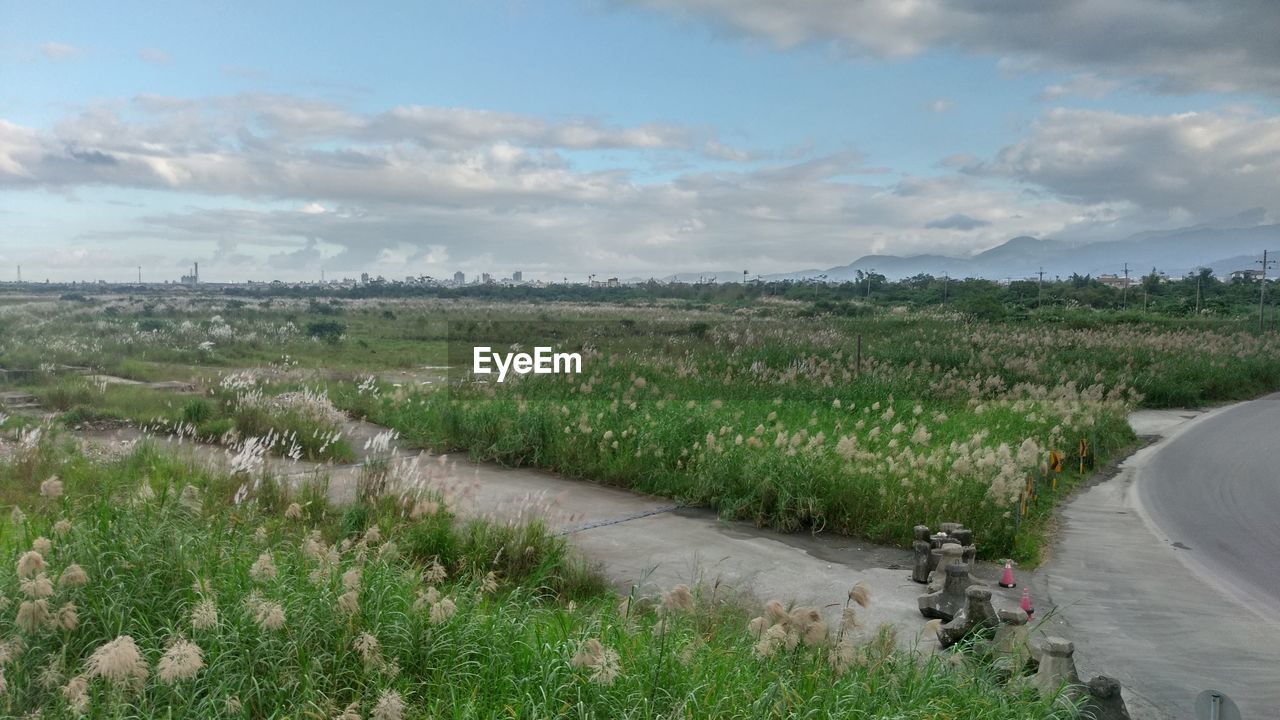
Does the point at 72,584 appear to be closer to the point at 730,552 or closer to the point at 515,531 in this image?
the point at 515,531

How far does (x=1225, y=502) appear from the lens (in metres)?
11.4

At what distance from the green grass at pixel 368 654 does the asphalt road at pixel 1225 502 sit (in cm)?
469

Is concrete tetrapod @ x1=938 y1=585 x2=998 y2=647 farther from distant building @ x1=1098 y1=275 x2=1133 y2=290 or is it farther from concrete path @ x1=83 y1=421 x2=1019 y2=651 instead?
distant building @ x1=1098 y1=275 x2=1133 y2=290

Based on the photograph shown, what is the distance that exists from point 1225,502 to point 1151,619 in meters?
5.65

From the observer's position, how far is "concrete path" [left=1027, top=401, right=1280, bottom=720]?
5.69 meters

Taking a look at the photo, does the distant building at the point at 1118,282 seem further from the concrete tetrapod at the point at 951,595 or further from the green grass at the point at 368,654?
the green grass at the point at 368,654

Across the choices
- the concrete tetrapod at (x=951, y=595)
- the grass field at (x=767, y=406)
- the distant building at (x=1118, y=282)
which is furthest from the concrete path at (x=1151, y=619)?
the distant building at (x=1118, y=282)

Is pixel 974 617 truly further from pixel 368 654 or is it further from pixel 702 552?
pixel 368 654

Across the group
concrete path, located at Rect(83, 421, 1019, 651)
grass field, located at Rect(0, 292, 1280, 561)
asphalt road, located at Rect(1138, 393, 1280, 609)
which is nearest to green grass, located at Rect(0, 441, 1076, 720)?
concrete path, located at Rect(83, 421, 1019, 651)

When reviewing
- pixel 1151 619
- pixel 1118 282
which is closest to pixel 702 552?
pixel 1151 619

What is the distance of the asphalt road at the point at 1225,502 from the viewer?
8500mm

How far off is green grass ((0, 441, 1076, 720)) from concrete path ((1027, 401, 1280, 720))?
4.68ft

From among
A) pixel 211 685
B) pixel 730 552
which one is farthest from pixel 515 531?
pixel 211 685

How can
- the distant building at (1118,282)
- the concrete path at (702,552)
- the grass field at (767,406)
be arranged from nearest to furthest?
the concrete path at (702,552) → the grass field at (767,406) → the distant building at (1118,282)
